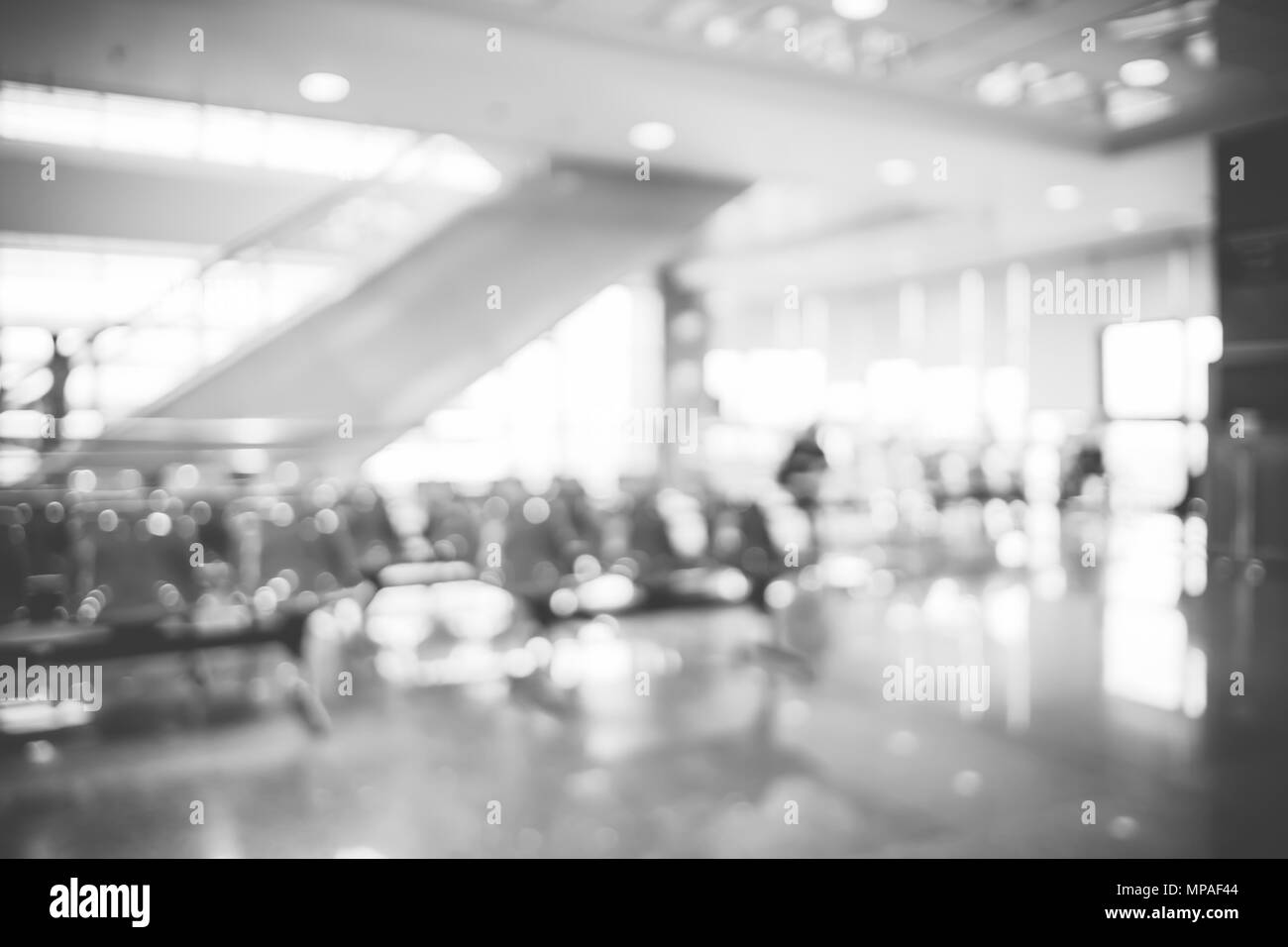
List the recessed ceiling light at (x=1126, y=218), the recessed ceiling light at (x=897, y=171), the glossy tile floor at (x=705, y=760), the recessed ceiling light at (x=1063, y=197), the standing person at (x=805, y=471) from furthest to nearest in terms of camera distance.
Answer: the recessed ceiling light at (x=1126, y=218), the recessed ceiling light at (x=1063, y=197), the standing person at (x=805, y=471), the recessed ceiling light at (x=897, y=171), the glossy tile floor at (x=705, y=760)

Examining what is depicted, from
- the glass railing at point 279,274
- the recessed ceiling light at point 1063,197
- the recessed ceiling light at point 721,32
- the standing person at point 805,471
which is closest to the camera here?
the recessed ceiling light at point 721,32

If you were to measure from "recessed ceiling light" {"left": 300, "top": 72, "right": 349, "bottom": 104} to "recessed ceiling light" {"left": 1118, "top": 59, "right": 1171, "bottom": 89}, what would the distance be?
5328 mm

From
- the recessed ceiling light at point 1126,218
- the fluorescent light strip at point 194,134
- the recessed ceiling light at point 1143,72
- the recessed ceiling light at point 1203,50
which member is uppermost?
the fluorescent light strip at point 194,134

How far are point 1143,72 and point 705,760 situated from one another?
600cm

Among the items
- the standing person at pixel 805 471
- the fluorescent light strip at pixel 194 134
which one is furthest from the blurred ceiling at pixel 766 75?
the fluorescent light strip at pixel 194 134

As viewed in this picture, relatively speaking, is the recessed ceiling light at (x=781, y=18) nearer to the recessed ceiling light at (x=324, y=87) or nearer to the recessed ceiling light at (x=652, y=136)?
the recessed ceiling light at (x=652, y=136)

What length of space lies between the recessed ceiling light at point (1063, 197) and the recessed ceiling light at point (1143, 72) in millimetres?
2363

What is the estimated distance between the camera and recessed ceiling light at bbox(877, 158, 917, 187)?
825 cm

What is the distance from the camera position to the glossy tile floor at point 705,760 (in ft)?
10.6

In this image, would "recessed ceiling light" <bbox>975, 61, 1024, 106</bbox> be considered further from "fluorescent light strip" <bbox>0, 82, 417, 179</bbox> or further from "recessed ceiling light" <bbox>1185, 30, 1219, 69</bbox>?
"fluorescent light strip" <bbox>0, 82, 417, 179</bbox>

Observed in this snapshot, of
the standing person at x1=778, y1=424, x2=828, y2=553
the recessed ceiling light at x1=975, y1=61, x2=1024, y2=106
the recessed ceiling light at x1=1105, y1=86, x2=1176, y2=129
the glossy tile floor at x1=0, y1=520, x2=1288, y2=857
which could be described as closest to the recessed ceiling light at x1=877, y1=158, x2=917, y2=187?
the recessed ceiling light at x1=975, y1=61, x2=1024, y2=106

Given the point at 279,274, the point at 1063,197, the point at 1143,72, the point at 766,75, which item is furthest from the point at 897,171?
the point at 279,274

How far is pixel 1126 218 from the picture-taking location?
37.1 ft
